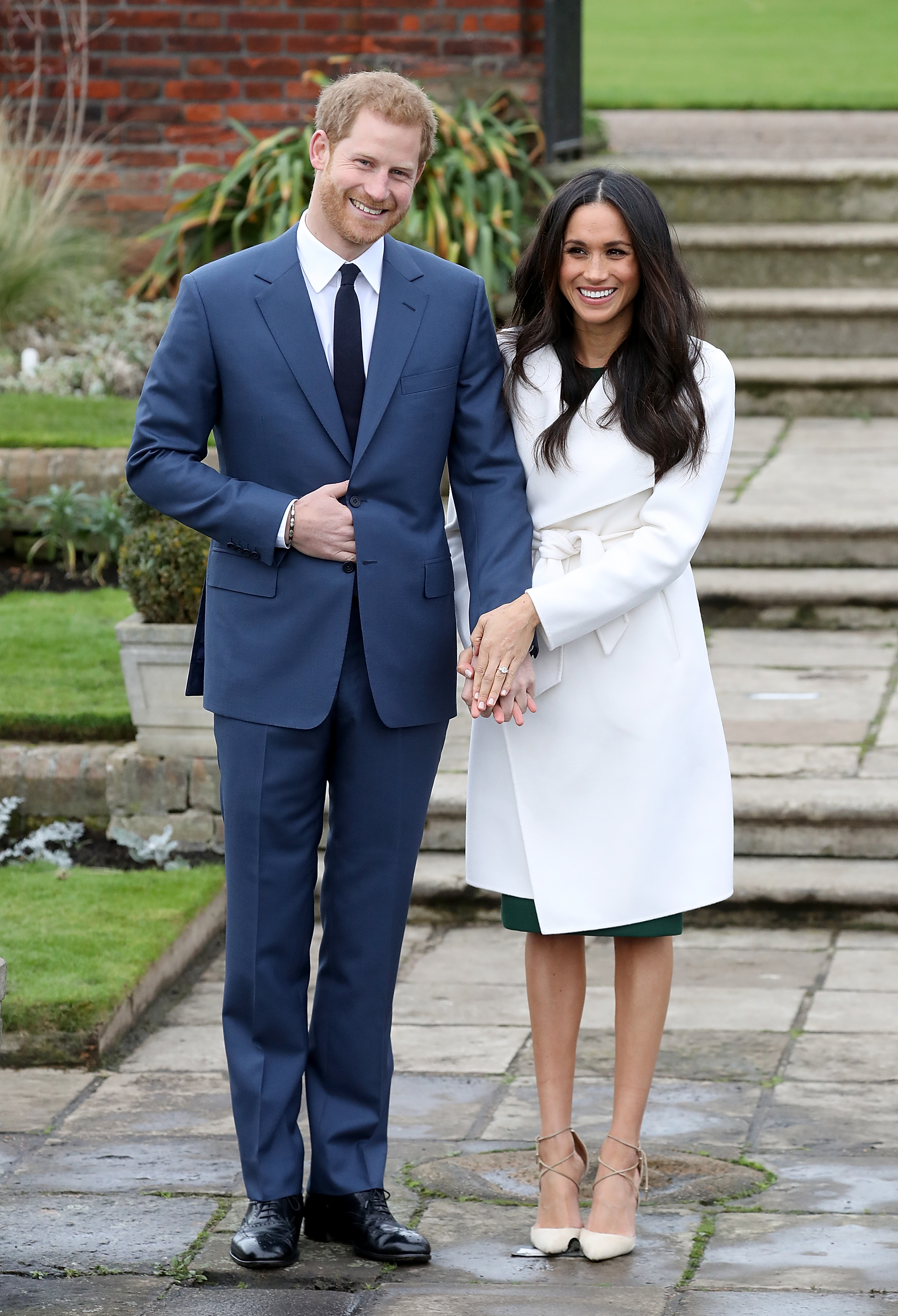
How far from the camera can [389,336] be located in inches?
120

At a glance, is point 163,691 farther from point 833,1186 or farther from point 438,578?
point 833,1186

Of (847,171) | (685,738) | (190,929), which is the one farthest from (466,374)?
(847,171)

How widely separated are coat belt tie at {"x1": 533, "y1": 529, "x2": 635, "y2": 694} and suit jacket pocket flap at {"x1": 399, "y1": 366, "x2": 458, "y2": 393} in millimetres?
312

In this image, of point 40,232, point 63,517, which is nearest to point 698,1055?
point 63,517

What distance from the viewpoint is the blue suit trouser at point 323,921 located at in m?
3.09

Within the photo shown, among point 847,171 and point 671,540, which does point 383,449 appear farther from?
point 847,171

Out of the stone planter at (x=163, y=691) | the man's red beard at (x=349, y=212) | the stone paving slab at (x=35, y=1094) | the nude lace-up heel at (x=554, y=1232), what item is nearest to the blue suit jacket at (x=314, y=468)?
the man's red beard at (x=349, y=212)

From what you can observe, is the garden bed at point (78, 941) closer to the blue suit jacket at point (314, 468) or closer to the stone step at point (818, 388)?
the blue suit jacket at point (314, 468)

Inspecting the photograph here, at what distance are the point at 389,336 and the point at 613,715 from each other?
731mm

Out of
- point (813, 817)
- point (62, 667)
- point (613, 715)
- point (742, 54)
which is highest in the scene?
point (742, 54)

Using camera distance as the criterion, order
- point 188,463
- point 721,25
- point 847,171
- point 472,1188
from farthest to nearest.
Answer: point 721,25 → point 847,171 → point 472,1188 → point 188,463

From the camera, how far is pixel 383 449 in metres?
3.03

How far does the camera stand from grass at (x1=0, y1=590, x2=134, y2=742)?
18.0ft

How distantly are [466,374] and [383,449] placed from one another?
8.4 inches
